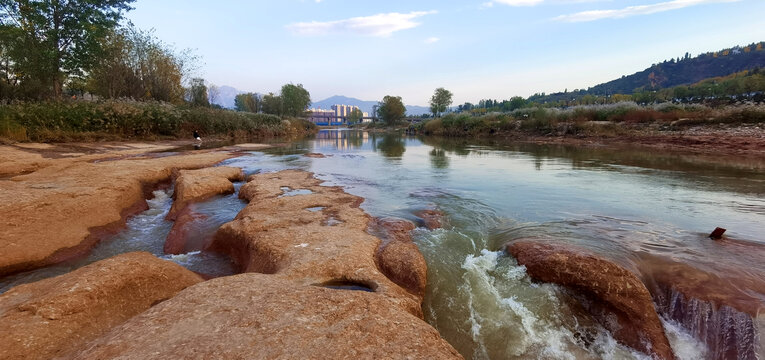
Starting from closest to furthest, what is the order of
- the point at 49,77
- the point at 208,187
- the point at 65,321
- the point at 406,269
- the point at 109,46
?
the point at 65,321
the point at 406,269
the point at 208,187
the point at 49,77
the point at 109,46

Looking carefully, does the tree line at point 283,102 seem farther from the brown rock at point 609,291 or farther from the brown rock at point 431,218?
the brown rock at point 609,291

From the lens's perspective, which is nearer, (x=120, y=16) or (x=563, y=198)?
(x=563, y=198)

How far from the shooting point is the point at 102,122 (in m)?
22.4

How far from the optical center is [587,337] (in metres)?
4.16

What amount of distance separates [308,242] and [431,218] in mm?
3645

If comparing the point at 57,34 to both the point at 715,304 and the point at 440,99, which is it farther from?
the point at 440,99

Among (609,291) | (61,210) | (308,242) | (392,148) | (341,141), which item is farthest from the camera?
(341,141)

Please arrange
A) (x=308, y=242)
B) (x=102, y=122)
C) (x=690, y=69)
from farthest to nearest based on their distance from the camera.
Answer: (x=690, y=69) → (x=102, y=122) → (x=308, y=242)

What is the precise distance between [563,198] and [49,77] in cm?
3646

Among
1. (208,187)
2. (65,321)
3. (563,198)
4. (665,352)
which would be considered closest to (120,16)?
(208,187)

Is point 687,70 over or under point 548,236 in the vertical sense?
over

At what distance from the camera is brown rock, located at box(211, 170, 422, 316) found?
445 cm

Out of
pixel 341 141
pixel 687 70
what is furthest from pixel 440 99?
pixel 687 70

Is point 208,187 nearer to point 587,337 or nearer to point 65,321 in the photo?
point 65,321
